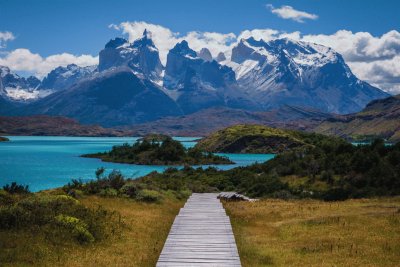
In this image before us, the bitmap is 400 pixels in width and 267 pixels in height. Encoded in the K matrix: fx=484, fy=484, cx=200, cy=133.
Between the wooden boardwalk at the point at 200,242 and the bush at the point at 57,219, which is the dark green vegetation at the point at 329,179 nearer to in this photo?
the wooden boardwalk at the point at 200,242

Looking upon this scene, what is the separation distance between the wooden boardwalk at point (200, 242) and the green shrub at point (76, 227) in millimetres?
4009

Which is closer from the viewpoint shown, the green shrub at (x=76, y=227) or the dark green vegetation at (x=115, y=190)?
the green shrub at (x=76, y=227)

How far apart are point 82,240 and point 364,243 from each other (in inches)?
549

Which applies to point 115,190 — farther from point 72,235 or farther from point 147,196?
point 72,235

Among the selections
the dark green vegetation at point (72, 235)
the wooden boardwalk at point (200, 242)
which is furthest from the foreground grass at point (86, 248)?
the wooden boardwalk at point (200, 242)

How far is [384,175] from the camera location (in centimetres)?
5575

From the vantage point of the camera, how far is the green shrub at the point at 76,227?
77.4 feet

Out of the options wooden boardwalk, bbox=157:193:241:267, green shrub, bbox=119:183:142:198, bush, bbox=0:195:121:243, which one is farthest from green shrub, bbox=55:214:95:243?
green shrub, bbox=119:183:142:198

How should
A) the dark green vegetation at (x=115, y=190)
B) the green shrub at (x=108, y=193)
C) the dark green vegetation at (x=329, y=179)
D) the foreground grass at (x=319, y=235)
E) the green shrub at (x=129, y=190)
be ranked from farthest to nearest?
the dark green vegetation at (x=329, y=179)
the green shrub at (x=129, y=190)
the dark green vegetation at (x=115, y=190)
the green shrub at (x=108, y=193)
the foreground grass at (x=319, y=235)

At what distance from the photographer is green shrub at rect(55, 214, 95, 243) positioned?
928 inches

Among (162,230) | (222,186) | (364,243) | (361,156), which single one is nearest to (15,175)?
(222,186)

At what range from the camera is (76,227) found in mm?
23891

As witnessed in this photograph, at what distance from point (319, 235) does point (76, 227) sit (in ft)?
42.9

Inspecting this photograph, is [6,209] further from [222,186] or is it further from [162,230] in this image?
[222,186]
